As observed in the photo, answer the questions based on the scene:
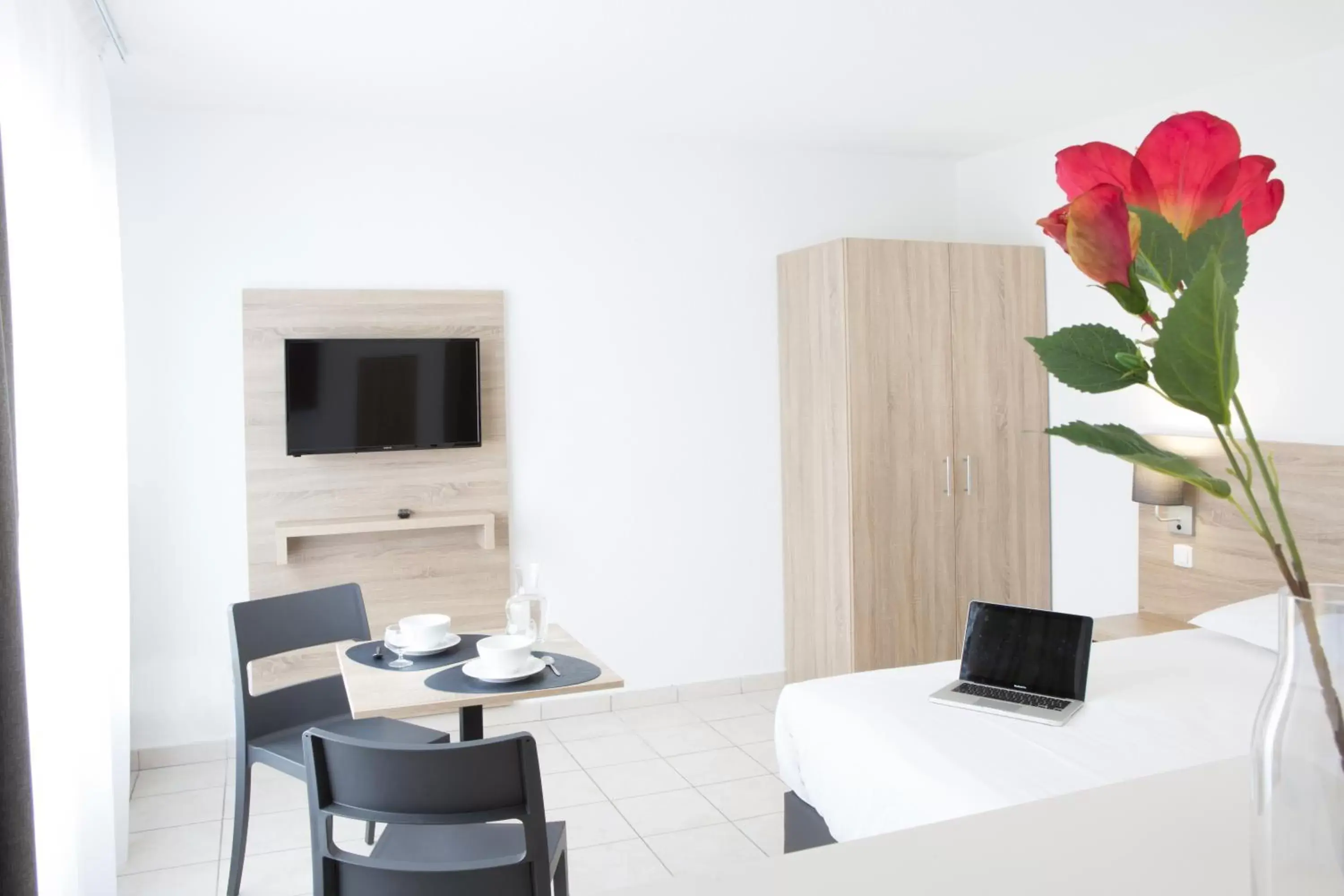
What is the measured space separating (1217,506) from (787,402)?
6.28 feet

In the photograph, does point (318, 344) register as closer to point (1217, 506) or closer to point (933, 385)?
point (933, 385)

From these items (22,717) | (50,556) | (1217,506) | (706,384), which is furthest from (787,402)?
(22,717)

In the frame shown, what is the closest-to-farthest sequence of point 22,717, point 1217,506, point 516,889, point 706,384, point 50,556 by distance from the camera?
point 22,717 < point 516,889 < point 50,556 < point 1217,506 < point 706,384

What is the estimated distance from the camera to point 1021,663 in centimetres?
280

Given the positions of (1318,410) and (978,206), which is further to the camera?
(978,206)

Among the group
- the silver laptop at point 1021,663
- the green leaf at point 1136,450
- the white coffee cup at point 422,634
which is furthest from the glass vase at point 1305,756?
the white coffee cup at point 422,634

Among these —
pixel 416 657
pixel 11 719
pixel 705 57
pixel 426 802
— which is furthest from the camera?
pixel 705 57

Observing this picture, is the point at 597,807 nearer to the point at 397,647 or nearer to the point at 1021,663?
the point at 397,647

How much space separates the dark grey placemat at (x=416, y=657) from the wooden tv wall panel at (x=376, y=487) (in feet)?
4.71

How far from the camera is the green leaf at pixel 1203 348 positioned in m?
0.51

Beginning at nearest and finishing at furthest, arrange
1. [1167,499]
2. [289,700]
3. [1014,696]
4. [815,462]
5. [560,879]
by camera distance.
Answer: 1. [560,879]
2. [1014,696]
3. [289,700]
4. [1167,499]
5. [815,462]

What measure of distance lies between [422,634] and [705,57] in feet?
7.14

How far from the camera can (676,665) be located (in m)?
4.95

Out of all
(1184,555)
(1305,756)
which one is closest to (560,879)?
(1305,756)
